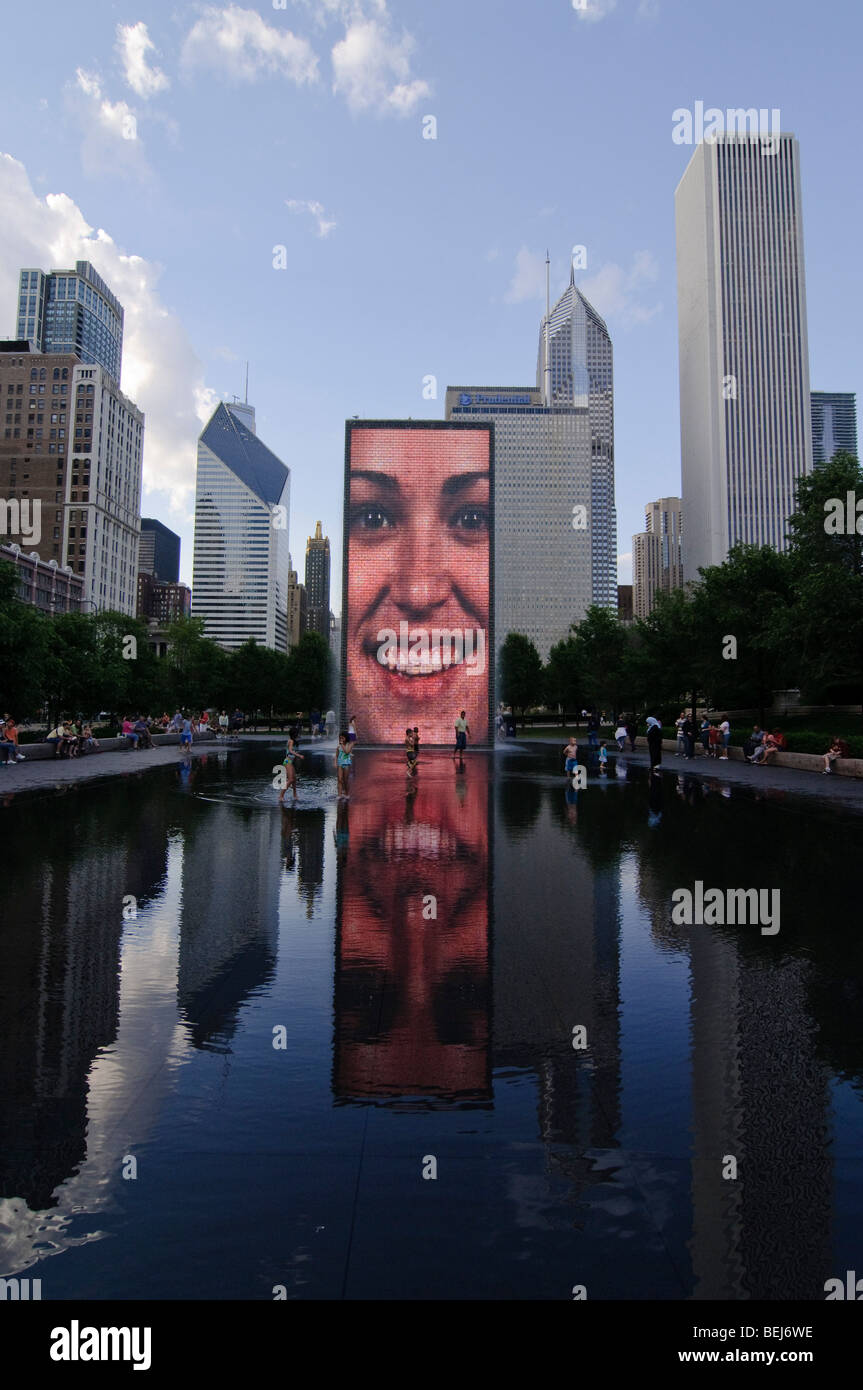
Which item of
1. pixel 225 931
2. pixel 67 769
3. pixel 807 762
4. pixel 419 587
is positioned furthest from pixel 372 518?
pixel 225 931

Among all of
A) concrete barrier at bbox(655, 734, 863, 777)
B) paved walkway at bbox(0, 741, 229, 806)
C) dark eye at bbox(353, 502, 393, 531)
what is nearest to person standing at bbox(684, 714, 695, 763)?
concrete barrier at bbox(655, 734, 863, 777)

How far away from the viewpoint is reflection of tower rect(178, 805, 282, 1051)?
5.75 m

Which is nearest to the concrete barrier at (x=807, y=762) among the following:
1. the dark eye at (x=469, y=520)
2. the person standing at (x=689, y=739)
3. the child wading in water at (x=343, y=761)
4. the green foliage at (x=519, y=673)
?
the person standing at (x=689, y=739)

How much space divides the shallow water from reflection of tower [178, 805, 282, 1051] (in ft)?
0.13

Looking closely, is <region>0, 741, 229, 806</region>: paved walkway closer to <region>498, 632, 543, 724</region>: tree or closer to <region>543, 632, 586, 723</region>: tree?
<region>543, 632, 586, 723</region>: tree

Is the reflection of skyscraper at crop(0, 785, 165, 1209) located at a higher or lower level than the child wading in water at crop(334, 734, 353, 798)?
lower

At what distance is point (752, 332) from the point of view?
545ft

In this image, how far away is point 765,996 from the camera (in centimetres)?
618

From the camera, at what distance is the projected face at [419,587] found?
56.3 m

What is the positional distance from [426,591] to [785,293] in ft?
478

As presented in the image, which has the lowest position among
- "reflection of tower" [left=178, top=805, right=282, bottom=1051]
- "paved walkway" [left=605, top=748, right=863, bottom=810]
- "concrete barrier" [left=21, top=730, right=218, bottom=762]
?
"reflection of tower" [left=178, top=805, right=282, bottom=1051]

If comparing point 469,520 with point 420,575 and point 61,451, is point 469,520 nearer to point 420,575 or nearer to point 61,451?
point 420,575

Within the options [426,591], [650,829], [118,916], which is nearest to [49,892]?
[118,916]
